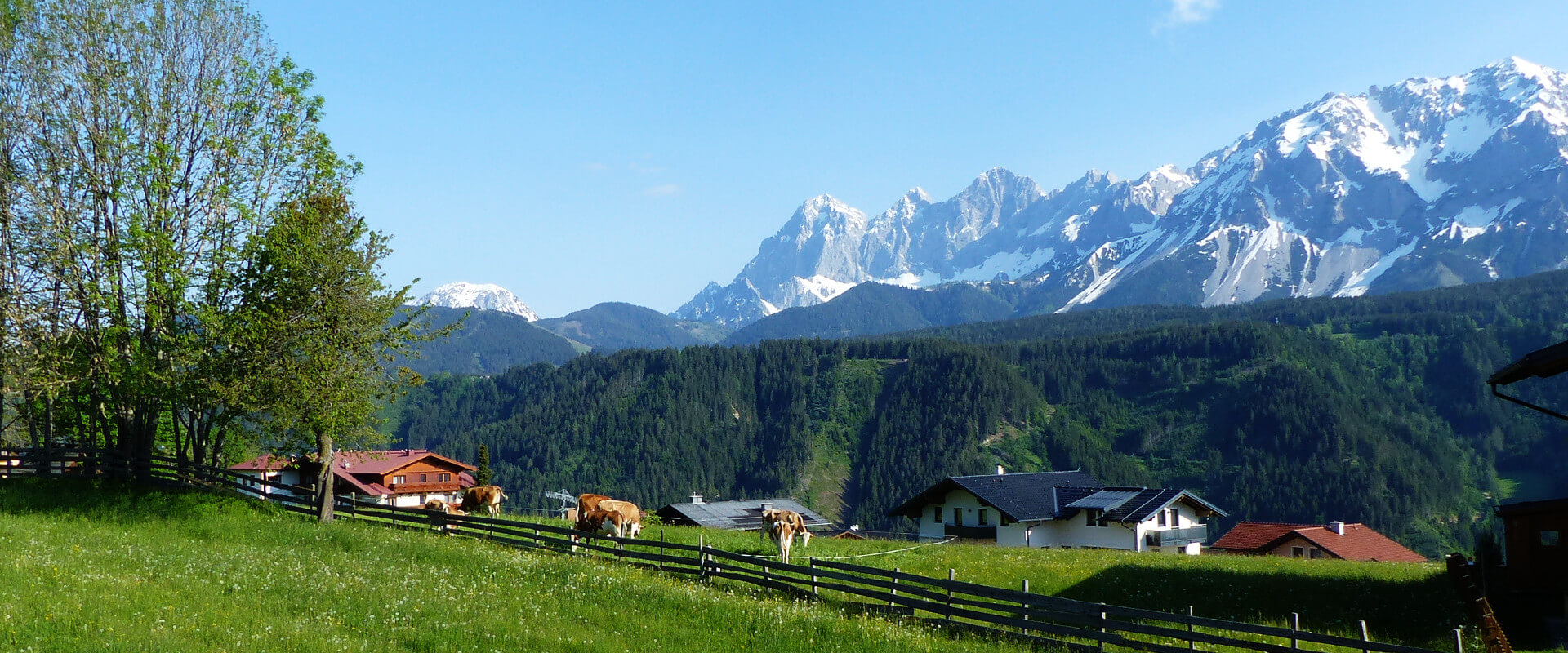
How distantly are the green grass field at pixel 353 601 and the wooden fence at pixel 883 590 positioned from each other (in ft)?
A: 3.25

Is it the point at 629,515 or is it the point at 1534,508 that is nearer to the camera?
the point at 1534,508

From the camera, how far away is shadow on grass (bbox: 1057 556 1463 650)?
2884cm

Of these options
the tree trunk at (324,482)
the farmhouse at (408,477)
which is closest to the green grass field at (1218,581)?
the tree trunk at (324,482)

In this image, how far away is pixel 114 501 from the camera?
3584 centimetres

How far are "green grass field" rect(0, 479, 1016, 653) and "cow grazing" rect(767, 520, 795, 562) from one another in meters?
6.06

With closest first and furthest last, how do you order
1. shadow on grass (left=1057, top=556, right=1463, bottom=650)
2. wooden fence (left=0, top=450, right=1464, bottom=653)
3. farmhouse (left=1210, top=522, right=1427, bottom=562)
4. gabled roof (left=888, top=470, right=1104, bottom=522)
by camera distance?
wooden fence (left=0, top=450, right=1464, bottom=653), shadow on grass (left=1057, top=556, right=1463, bottom=650), farmhouse (left=1210, top=522, right=1427, bottom=562), gabled roof (left=888, top=470, right=1104, bottom=522)

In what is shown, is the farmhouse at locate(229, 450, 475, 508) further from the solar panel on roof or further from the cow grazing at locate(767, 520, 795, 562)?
the cow grazing at locate(767, 520, 795, 562)

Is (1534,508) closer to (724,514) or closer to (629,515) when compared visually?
(629,515)

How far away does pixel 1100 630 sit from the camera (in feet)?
76.5

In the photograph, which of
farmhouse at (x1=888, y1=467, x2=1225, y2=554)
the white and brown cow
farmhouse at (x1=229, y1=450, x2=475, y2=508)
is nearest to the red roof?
farmhouse at (x1=888, y1=467, x2=1225, y2=554)

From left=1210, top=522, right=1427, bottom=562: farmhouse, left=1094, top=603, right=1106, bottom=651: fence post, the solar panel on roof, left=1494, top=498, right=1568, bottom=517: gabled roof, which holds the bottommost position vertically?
left=1210, top=522, right=1427, bottom=562: farmhouse

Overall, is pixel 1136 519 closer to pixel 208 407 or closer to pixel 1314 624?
pixel 1314 624

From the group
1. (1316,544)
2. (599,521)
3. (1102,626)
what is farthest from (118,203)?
(1316,544)

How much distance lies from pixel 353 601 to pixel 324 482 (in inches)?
577
